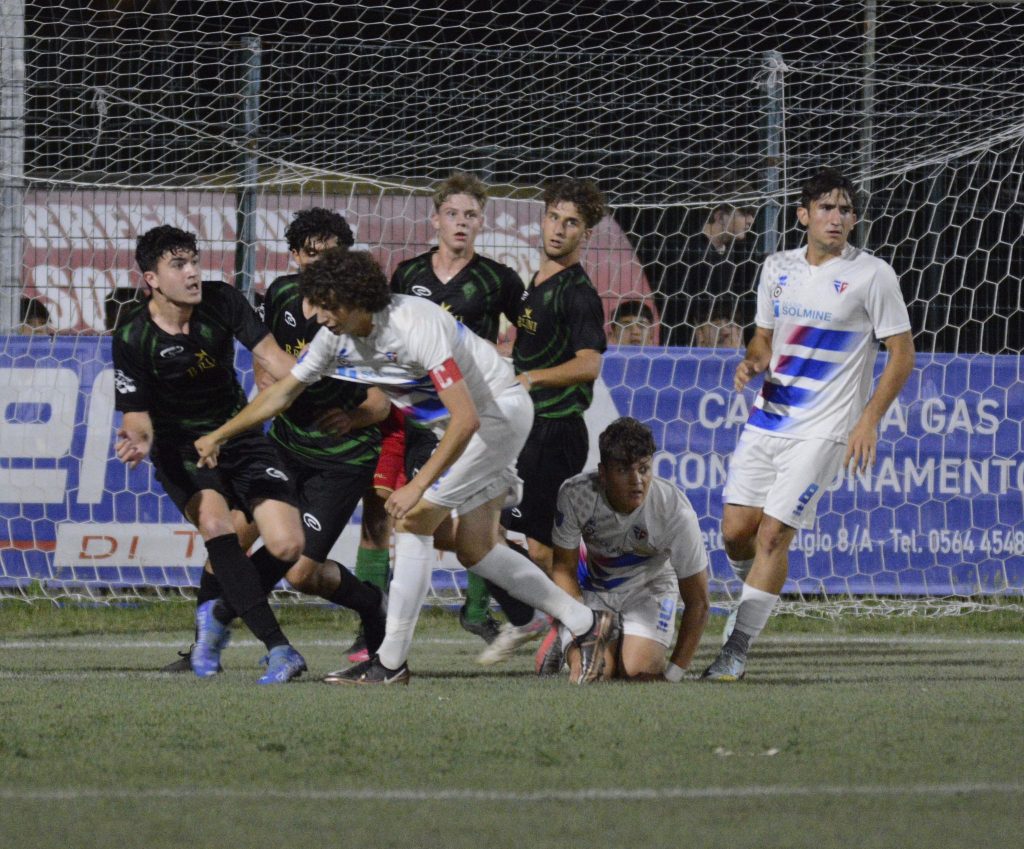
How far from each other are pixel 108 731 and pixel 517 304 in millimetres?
2861

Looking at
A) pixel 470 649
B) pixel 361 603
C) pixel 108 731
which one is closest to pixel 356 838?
pixel 108 731

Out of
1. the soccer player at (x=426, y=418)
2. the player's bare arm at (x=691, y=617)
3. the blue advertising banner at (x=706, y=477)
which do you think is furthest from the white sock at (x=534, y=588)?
the blue advertising banner at (x=706, y=477)

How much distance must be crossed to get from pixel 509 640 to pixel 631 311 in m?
3.86

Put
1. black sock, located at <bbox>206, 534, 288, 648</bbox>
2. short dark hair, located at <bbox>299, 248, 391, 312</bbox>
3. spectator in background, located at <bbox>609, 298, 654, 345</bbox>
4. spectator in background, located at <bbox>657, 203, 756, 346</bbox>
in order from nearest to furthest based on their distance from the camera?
short dark hair, located at <bbox>299, 248, 391, 312</bbox> → black sock, located at <bbox>206, 534, 288, 648</bbox> → spectator in background, located at <bbox>609, 298, 654, 345</bbox> → spectator in background, located at <bbox>657, 203, 756, 346</bbox>

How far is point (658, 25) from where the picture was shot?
43.3ft

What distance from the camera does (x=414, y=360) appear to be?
17.8ft

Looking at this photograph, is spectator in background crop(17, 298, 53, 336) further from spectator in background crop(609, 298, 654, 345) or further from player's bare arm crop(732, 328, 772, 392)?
player's bare arm crop(732, 328, 772, 392)

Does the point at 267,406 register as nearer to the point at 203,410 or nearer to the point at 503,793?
the point at 203,410

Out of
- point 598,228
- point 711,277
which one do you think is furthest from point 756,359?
point 598,228

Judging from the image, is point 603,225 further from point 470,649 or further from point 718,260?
point 470,649

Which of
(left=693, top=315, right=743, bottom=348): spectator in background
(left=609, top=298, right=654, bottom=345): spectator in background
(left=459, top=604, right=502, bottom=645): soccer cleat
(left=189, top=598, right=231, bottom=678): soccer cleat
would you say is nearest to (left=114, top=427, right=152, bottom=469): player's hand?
(left=189, top=598, right=231, bottom=678): soccer cleat

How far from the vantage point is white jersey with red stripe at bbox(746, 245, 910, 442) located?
20.7 ft

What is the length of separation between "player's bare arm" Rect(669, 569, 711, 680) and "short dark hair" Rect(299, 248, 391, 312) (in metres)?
1.62

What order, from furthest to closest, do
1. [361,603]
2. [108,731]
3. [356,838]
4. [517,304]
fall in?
[517,304] < [361,603] < [108,731] < [356,838]
